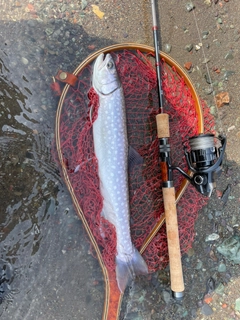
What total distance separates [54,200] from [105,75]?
0.94 m

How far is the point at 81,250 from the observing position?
7.48ft

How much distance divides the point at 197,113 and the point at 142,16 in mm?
872

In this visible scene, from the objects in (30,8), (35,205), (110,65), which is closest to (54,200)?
(35,205)

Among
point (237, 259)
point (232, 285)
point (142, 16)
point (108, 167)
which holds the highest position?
point (142, 16)

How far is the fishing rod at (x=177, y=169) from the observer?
1938 mm

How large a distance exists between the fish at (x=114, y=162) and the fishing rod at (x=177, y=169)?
232 millimetres

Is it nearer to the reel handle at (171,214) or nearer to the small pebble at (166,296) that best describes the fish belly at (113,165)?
the reel handle at (171,214)

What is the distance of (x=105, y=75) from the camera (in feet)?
7.20

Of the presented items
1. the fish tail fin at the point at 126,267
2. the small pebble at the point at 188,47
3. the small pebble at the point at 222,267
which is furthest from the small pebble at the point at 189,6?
the small pebble at the point at 222,267

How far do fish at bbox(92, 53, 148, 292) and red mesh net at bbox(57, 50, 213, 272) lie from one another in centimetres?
7

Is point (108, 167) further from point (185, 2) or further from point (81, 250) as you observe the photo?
point (185, 2)

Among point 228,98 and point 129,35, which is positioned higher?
point 129,35

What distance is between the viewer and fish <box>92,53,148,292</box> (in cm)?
217

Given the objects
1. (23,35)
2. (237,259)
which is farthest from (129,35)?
(237,259)
